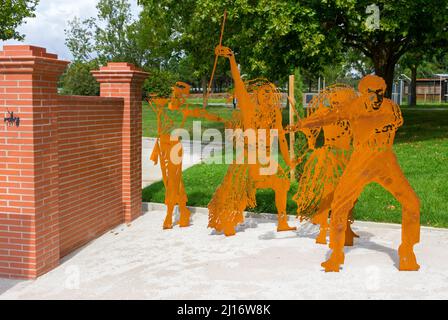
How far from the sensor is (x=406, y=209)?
6477 mm

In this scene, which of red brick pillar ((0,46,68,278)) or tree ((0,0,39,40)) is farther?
tree ((0,0,39,40))

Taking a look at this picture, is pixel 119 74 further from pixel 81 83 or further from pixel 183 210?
pixel 81 83

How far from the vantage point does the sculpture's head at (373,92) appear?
630 centimetres

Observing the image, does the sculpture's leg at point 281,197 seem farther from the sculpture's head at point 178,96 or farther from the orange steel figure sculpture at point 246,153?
the sculpture's head at point 178,96

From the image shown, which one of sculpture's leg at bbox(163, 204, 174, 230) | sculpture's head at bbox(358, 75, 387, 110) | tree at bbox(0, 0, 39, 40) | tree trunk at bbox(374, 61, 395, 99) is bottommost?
sculpture's leg at bbox(163, 204, 174, 230)

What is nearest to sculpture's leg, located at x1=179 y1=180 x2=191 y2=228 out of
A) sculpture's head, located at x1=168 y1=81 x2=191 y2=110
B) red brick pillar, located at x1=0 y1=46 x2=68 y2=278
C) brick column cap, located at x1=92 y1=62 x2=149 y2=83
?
sculpture's head, located at x1=168 y1=81 x2=191 y2=110

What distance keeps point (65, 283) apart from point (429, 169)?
373 inches

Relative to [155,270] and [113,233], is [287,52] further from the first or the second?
[155,270]

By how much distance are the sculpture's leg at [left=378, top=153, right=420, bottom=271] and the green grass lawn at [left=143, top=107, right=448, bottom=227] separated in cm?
260

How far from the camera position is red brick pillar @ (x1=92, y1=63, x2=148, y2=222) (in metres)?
9.14

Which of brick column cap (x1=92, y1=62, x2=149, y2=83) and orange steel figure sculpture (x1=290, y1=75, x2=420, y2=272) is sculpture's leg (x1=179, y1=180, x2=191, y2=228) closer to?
brick column cap (x1=92, y1=62, x2=149, y2=83)

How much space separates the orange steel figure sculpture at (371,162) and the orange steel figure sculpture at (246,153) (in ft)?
4.51

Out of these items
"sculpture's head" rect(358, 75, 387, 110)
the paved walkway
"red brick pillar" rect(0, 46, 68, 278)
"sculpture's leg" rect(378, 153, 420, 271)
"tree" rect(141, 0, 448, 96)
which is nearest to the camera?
the paved walkway

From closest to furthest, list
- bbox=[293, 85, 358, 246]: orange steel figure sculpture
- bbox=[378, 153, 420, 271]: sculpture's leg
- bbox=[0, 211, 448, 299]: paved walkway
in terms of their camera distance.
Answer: bbox=[0, 211, 448, 299]: paved walkway < bbox=[378, 153, 420, 271]: sculpture's leg < bbox=[293, 85, 358, 246]: orange steel figure sculpture
